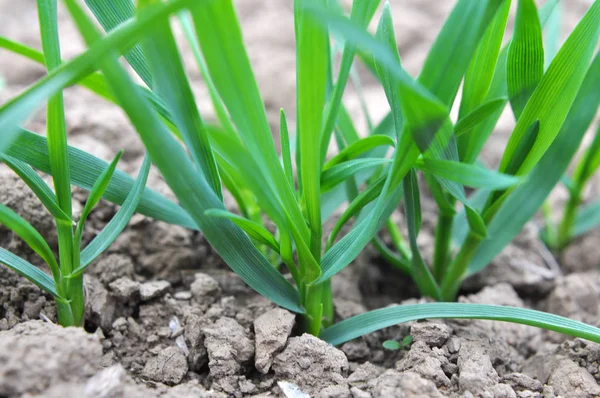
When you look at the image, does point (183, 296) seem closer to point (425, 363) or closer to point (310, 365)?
point (310, 365)

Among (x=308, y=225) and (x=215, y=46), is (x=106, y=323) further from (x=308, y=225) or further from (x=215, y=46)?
(x=215, y=46)

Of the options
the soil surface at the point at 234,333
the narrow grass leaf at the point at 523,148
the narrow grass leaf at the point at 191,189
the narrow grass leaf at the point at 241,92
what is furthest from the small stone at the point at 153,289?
the narrow grass leaf at the point at 523,148

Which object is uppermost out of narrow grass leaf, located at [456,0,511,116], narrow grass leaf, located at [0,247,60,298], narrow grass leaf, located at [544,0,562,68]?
narrow grass leaf, located at [544,0,562,68]

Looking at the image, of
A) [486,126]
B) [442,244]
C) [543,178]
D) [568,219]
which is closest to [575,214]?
[568,219]

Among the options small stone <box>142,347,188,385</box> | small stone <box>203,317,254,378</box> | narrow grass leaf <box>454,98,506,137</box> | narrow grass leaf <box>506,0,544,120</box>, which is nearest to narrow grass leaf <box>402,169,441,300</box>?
narrow grass leaf <box>454,98,506,137</box>

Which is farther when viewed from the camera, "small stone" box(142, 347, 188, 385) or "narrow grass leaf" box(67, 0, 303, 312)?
"small stone" box(142, 347, 188, 385)

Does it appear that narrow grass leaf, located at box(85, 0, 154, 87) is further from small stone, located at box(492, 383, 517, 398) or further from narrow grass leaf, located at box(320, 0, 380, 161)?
small stone, located at box(492, 383, 517, 398)
